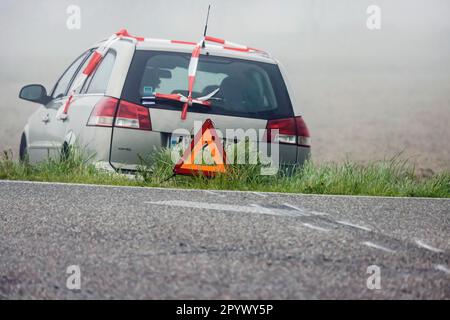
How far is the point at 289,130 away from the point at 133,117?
1497 millimetres

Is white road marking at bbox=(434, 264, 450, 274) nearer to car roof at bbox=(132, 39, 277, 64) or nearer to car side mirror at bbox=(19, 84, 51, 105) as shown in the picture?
car roof at bbox=(132, 39, 277, 64)

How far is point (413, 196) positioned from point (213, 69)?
2628 mm

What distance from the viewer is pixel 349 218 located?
755 cm

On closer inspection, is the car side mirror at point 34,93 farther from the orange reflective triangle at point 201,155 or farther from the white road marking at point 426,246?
the white road marking at point 426,246

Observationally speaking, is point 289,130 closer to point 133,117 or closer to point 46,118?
point 133,117

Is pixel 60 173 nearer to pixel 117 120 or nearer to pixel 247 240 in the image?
pixel 117 120

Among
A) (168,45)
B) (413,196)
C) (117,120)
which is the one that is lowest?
(413,196)

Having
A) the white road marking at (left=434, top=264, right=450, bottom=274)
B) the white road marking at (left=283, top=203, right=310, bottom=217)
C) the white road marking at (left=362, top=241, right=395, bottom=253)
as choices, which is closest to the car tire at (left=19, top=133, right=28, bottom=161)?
the white road marking at (left=283, top=203, right=310, bottom=217)

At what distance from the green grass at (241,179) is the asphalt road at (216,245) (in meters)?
0.72

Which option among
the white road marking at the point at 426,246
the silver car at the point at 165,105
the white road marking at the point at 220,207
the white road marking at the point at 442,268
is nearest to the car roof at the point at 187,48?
the silver car at the point at 165,105

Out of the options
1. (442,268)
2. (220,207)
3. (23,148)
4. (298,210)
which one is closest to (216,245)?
(442,268)

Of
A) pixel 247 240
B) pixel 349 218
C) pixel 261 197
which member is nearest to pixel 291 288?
pixel 247 240
